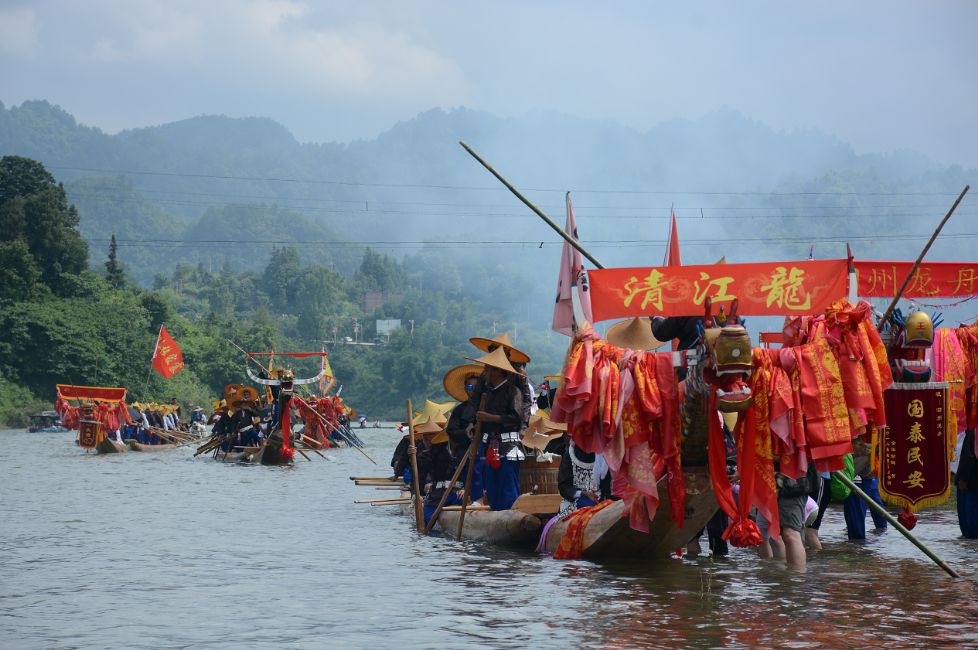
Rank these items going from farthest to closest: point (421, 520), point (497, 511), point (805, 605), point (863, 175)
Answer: point (863, 175)
point (421, 520)
point (497, 511)
point (805, 605)

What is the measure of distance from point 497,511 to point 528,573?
7.43 ft

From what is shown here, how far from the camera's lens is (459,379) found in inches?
565

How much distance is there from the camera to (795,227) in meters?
147


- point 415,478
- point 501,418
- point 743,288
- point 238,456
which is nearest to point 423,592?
point 501,418

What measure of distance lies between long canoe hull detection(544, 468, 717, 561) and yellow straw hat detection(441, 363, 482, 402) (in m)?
3.25

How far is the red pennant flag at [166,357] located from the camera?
3991 cm

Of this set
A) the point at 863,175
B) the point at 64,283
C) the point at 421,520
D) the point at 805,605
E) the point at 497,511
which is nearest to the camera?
the point at 805,605

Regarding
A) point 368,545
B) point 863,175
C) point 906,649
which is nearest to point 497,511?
point 368,545

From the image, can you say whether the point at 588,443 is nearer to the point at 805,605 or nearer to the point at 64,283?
the point at 805,605

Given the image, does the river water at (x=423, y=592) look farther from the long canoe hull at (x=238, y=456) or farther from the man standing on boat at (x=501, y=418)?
the long canoe hull at (x=238, y=456)

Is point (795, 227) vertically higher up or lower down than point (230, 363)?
higher up

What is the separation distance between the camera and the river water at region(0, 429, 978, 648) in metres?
7.75

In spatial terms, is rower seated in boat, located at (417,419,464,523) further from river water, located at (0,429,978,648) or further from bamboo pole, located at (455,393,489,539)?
bamboo pole, located at (455,393,489,539)

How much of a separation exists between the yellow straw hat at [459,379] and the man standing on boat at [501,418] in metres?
1.13
